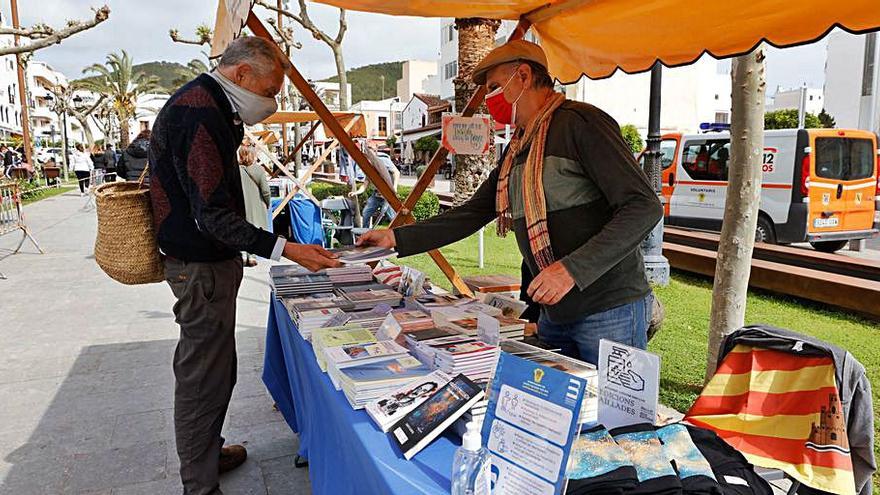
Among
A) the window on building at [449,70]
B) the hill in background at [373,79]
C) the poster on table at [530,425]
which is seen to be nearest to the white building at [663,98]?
the window on building at [449,70]

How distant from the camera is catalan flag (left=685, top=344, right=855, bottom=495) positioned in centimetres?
197

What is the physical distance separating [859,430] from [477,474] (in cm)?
156

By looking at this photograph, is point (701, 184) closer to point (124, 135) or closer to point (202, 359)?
point (202, 359)

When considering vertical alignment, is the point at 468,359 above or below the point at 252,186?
below

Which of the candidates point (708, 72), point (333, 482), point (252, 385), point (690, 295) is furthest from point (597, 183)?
point (708, 72)

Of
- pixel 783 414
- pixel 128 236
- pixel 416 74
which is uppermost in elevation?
pixel 416 74

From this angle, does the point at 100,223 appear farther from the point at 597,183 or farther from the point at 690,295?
the point at 690,295

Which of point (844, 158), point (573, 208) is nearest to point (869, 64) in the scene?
point (844, 158)

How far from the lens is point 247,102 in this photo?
246 cm

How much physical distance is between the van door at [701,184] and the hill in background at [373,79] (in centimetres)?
16628

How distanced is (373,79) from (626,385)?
193m

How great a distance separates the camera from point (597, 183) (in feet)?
6.68

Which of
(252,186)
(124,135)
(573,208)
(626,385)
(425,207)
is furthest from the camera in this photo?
(124,135)

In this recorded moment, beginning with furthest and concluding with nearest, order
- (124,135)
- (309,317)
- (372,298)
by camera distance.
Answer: (124,135) → (372,298) → (309,317)
